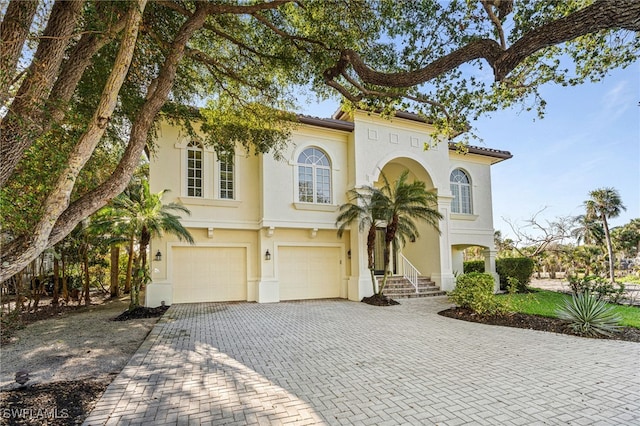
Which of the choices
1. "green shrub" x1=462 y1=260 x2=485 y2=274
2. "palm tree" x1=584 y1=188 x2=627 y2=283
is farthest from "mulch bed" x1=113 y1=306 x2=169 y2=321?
"palm tree" x1=584 y1=188 x2=627 y2=283

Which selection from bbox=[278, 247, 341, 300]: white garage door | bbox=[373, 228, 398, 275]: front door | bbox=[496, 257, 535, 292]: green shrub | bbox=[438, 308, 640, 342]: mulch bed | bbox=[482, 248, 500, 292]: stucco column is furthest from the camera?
bbox=[482, 248, 500, 292]: stucco column

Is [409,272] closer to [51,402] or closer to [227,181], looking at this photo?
[227,181]

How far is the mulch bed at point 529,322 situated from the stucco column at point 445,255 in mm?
4505

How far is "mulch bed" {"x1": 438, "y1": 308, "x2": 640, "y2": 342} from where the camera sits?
22.5ft

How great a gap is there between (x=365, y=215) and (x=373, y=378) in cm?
844

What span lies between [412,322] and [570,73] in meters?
7.11

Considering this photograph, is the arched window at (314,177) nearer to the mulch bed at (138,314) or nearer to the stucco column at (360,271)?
the stucco column at (360,271)

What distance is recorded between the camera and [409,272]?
591 inches

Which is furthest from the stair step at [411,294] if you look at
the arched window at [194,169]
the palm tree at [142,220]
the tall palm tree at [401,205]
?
the arched window at [194,169]

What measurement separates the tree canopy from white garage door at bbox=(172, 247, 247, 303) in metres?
4.78

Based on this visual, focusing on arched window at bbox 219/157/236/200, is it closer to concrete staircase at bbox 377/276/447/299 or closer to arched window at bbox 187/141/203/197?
arched window at bbox 187/141/203/197

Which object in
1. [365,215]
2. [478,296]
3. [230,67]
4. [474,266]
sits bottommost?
[474,266]

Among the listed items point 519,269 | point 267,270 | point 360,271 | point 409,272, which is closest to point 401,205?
point 360,271

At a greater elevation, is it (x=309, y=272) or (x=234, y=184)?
(x=234, y=184)
